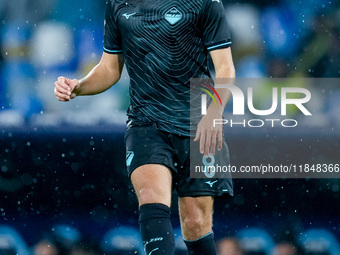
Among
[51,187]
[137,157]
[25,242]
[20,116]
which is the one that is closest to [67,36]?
[20,116]

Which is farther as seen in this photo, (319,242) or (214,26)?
(319,242)

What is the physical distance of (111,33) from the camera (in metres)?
3.63

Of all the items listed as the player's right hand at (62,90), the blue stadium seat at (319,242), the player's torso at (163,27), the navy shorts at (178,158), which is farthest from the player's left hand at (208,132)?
the blue stadium seat at (319,242)

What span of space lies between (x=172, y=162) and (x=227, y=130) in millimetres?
1863

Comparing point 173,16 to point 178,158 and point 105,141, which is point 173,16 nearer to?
point 178,158

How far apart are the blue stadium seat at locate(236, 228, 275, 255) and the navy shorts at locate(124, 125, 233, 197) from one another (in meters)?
1.58

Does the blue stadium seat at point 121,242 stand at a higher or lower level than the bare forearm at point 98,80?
lower

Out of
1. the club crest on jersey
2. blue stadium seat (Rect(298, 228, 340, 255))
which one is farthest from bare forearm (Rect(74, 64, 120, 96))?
blue stadium seat (Rect(298, 228, 340, 255))

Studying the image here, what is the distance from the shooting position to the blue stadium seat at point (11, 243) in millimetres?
5098

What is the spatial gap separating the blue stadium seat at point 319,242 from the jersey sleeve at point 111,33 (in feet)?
7.68

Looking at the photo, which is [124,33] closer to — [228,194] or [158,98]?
[158,98]

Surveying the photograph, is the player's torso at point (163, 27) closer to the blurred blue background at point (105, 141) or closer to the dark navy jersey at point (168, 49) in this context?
the dark navy jersey at point (168, 49)

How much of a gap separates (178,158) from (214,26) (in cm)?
72

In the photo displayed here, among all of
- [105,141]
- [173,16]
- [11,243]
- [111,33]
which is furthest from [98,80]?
[11,243]
